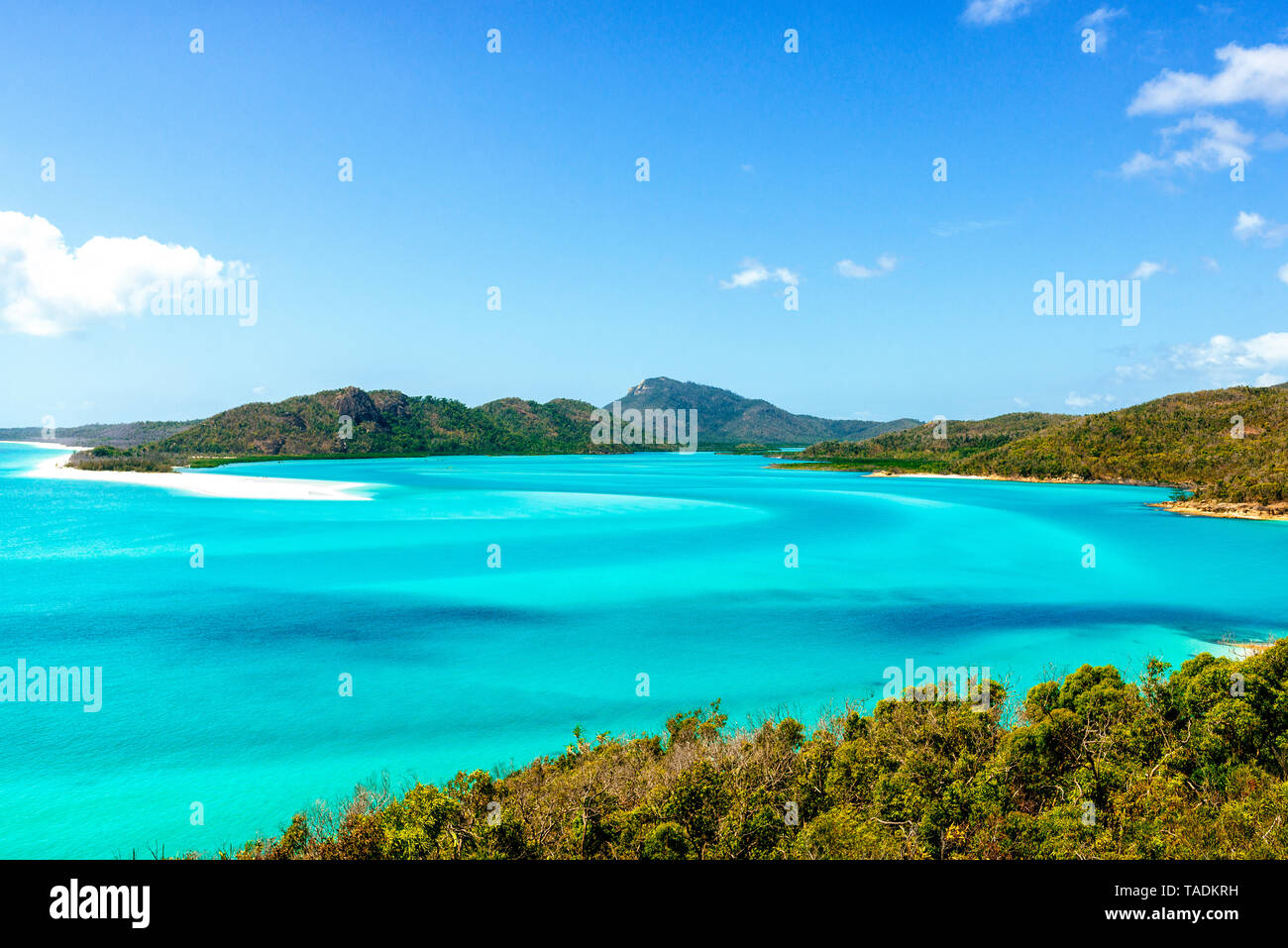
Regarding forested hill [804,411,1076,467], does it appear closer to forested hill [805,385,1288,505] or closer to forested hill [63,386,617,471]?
forested hill [805,385,1288,505]

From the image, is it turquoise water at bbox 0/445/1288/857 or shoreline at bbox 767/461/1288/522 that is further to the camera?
shoreline at bbox 767/461/1288/522

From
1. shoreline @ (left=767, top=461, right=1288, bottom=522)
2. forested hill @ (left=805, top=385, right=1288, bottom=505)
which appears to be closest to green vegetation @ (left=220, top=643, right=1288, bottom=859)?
shoreline @ (left=767, top=461, right=1288, bottom=522)

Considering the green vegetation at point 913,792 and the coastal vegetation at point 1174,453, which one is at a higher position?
the coastal vegetation at point 1174,453

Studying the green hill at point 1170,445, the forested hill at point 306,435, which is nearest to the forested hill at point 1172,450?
the green hill at point 1170,445

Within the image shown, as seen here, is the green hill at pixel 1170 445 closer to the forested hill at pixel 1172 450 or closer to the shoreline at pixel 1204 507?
the forested hill at pixel 1172 450

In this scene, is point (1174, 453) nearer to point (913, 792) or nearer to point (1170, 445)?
point (1170, 445)

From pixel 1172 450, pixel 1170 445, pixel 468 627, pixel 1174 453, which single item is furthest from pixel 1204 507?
pixel 468 627
